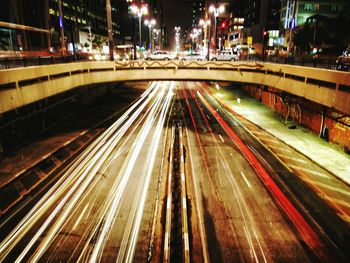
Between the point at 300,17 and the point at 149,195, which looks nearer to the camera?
the point at 149,195

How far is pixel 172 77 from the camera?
31.0 m

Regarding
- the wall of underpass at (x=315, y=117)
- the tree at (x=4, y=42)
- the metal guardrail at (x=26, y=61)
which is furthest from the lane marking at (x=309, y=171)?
the tree at (x=4, y=42)

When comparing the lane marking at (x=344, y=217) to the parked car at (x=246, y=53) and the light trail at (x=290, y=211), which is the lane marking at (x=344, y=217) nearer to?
the light trail at (x=290, y=211)

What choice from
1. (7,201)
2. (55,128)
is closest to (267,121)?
(55,128)

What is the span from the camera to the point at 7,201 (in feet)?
41.7

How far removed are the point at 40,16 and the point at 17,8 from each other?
10360 mm

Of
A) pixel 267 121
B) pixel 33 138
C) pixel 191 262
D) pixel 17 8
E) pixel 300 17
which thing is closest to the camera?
pixel 191 262

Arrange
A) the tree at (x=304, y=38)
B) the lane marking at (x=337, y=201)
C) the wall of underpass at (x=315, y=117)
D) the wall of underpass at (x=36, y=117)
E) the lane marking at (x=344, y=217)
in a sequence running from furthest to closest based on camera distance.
A: the tree at (x=304, y=38), the wall of underpass at (x=36, y=117), the wall of underpass at (x=315, y=117), the lane marking at (x=337, y=201), the lane marking at (x=344, y=217)

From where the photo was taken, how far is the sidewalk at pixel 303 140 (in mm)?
16188

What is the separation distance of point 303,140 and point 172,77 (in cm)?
1595

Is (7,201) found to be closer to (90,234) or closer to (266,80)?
(90,234)

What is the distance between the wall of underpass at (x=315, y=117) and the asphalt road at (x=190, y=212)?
5.51 metres

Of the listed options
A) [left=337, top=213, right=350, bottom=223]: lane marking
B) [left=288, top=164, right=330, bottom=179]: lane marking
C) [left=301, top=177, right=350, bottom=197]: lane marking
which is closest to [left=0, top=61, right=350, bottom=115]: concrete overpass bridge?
[left=288, top=164, right=330, bottom=179]: lane marking

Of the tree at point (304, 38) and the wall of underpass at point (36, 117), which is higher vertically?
the tree at point (304, 38)
